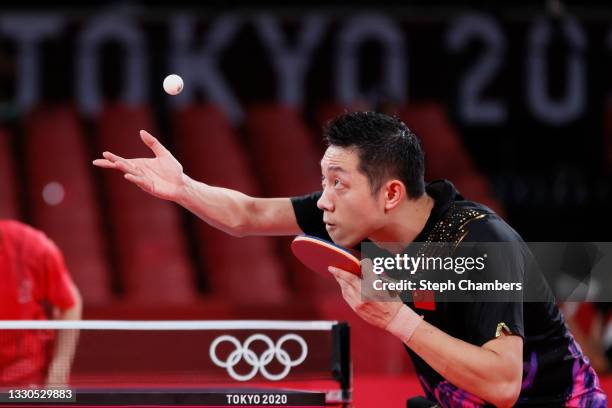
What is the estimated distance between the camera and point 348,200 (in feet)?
11.0

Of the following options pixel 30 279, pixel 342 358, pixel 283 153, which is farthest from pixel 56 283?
pixel 283 153

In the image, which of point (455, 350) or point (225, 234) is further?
point (225, 234)

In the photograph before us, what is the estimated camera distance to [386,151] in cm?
333

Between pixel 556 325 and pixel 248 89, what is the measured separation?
791cm

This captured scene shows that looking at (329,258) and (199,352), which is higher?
(329,258)

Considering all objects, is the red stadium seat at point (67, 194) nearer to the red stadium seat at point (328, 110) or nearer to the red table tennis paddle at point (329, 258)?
the red stadium seat at point (328, 110)

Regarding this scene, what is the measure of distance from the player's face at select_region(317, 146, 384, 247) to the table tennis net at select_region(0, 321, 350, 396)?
47 centimetres

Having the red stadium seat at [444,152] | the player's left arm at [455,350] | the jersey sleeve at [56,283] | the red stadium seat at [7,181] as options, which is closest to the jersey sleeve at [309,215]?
the player's left arm at [455,350]

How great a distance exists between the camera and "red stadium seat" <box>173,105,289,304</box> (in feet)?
29.9

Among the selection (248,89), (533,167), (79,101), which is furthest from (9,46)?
(533,167)

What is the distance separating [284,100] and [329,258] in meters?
7.87

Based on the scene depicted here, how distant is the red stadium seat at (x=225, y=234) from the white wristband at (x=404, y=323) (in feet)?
16.2

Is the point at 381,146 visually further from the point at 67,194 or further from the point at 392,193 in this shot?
the point at 67,194

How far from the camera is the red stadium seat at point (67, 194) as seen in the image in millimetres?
8875
